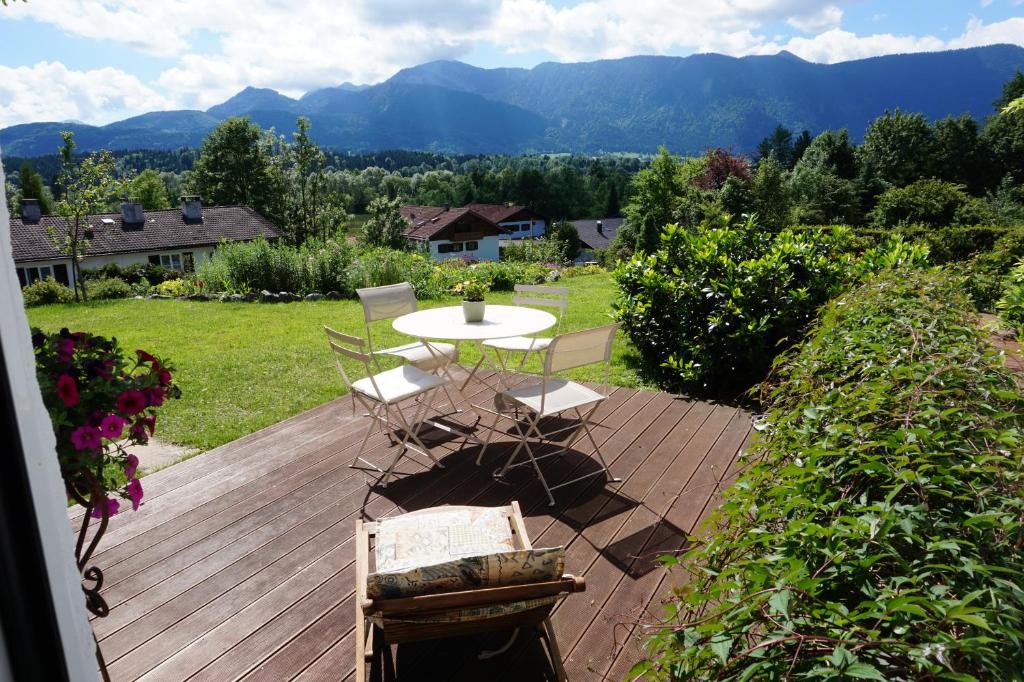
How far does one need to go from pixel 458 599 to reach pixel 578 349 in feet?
6.65

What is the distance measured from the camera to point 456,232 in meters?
54.0

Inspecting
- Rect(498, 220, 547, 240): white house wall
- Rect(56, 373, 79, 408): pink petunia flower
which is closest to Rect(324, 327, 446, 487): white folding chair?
Rect(56, 373, 79, 408): pink petunia flower

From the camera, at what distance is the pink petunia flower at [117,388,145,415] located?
1824 mm

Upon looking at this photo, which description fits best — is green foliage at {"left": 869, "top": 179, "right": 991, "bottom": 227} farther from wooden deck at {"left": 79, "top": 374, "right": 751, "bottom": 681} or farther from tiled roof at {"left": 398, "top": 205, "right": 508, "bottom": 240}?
tiled roof at {"left": 398, "top": 205, "right": 508, "bottom": 240}

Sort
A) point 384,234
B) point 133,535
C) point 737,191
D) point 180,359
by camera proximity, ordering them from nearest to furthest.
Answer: point 133,535
point 180,359
point 737,191
point 384,234

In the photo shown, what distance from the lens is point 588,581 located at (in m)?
2.83

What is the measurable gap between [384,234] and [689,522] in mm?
43016

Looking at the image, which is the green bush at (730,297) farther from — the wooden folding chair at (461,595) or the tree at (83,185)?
the tree at (83,185)

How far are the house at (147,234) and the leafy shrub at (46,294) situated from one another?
67.6 ft

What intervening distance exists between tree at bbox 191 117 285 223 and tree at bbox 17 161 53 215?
15948mm

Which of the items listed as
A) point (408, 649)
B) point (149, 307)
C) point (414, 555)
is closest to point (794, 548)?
point (414, 555)

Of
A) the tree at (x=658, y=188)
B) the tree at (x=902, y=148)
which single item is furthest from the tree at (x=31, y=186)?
the tree at (x=902, y=148)

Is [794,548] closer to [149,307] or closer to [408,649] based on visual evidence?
[408,649]

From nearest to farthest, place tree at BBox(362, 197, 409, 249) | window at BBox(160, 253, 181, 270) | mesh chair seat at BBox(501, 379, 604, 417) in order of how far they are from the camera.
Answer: mesh chair seat at BBox(501, 379, 604, 417)
window at BBox(160, 253, 181, 270)
tree at BBox(362, 197, 409, 249)
